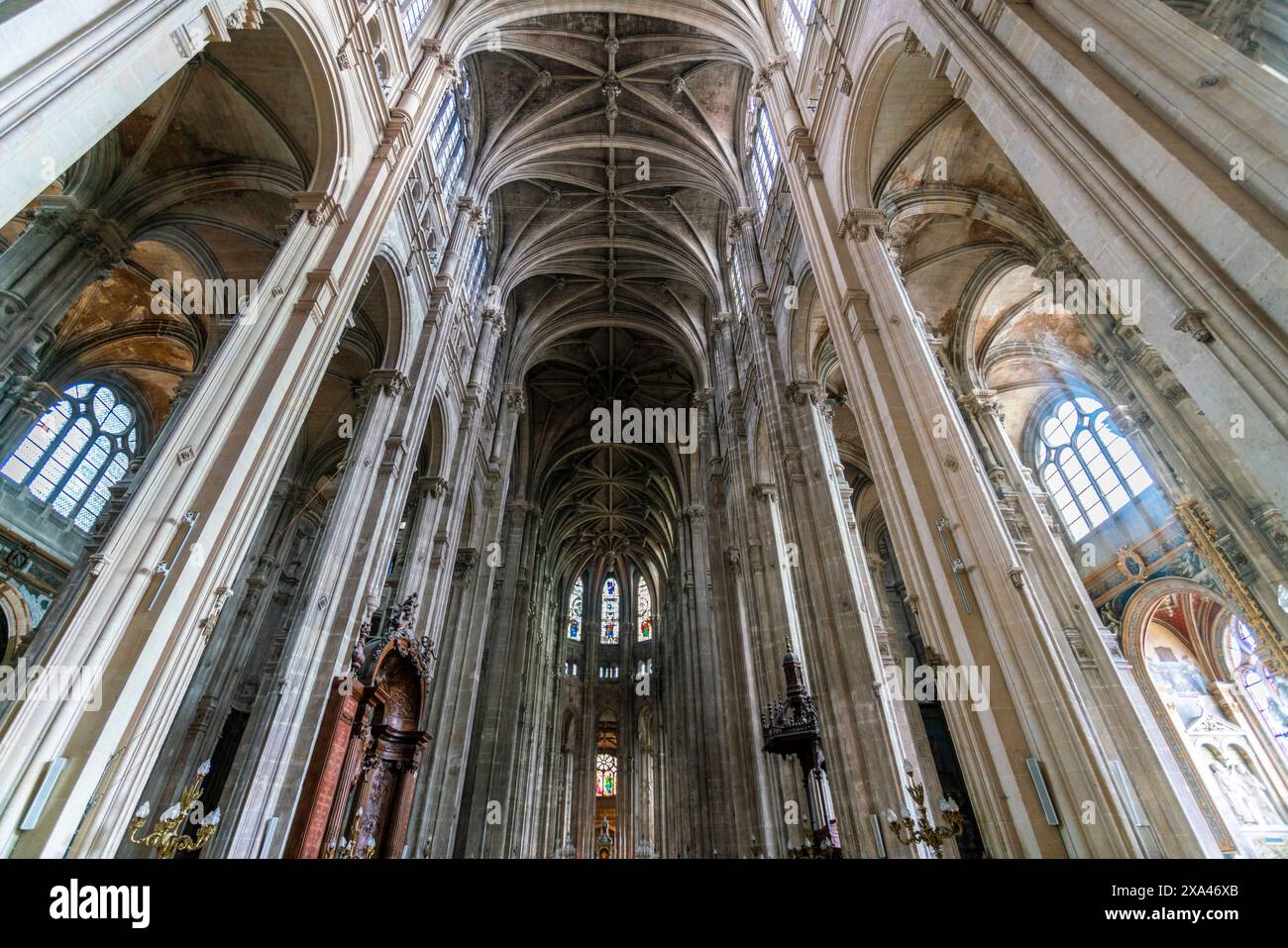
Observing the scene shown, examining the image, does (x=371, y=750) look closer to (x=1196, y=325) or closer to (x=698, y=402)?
(x=1196, y=325)

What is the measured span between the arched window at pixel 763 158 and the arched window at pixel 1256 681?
14816 millimetres

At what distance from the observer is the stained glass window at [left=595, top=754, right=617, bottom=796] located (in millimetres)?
33500

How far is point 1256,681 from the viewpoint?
1346cm

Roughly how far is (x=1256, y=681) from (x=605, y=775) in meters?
29.4

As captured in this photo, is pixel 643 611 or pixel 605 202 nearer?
pixel 605 202

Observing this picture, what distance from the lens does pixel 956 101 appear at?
9656 mm

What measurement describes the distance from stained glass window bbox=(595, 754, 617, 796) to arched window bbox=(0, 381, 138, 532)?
2768cm

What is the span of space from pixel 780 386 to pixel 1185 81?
9.82m

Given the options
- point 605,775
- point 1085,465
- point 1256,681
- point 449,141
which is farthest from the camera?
point 605,775

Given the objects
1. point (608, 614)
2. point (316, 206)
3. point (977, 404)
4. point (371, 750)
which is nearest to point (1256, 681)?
point (977, 404)

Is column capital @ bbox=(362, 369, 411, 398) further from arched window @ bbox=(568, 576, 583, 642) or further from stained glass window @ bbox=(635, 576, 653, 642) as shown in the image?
stained glass window @ bbox=(635, 576, 653, 642)

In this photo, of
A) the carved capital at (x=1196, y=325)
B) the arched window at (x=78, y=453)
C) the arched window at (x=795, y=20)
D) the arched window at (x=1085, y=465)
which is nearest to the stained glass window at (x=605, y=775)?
the arched window at (x=78, y=453)

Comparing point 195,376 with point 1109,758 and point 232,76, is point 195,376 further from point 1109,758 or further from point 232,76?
point 1109,758

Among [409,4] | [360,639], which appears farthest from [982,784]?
[409,4]
